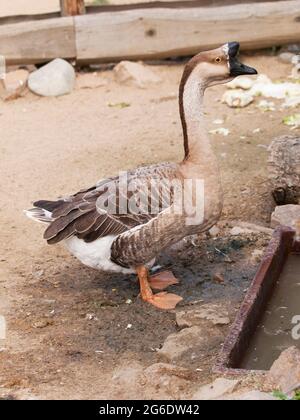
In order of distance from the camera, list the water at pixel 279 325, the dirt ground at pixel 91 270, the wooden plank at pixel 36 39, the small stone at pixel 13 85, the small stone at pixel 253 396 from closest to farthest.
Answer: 1. the small stone at pixel 253 396
2. the water at pixel 279 325
3. the dirt ground at pixel 91 270
4. the small stone at pixel 13 85
5. the wooden plank at pixel 36 39

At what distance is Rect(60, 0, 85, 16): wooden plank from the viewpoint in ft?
35.8

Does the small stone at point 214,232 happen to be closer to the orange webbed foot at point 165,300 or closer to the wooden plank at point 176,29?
the orange webbed foot at point 165,300

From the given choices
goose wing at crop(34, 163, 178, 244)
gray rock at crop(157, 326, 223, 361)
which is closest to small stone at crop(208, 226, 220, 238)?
goose wing at crop(34, 163, 178, 244)

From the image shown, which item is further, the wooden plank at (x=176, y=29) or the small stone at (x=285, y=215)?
the wooden plank at (x=176, y=29)

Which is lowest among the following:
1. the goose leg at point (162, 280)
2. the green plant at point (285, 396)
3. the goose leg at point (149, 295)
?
the goose leg at point (162, 280)

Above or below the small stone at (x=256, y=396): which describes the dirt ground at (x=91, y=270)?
below

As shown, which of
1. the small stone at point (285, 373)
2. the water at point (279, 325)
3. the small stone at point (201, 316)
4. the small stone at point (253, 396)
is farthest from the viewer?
the small stone at point (201, 316)

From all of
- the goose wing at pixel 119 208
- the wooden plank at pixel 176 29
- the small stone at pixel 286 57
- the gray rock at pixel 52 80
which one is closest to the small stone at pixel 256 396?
the goose wing at pixel 119 208

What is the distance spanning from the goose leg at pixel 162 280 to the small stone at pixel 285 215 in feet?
3.19

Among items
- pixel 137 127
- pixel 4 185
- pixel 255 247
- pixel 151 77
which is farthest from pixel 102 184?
pixel 151 77

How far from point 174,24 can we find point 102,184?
4.58 metres

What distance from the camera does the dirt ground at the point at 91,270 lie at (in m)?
6.01

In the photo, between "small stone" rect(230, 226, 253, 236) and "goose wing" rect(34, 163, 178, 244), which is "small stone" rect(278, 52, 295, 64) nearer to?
"small stone" rect(230, 226, 253, 236)
